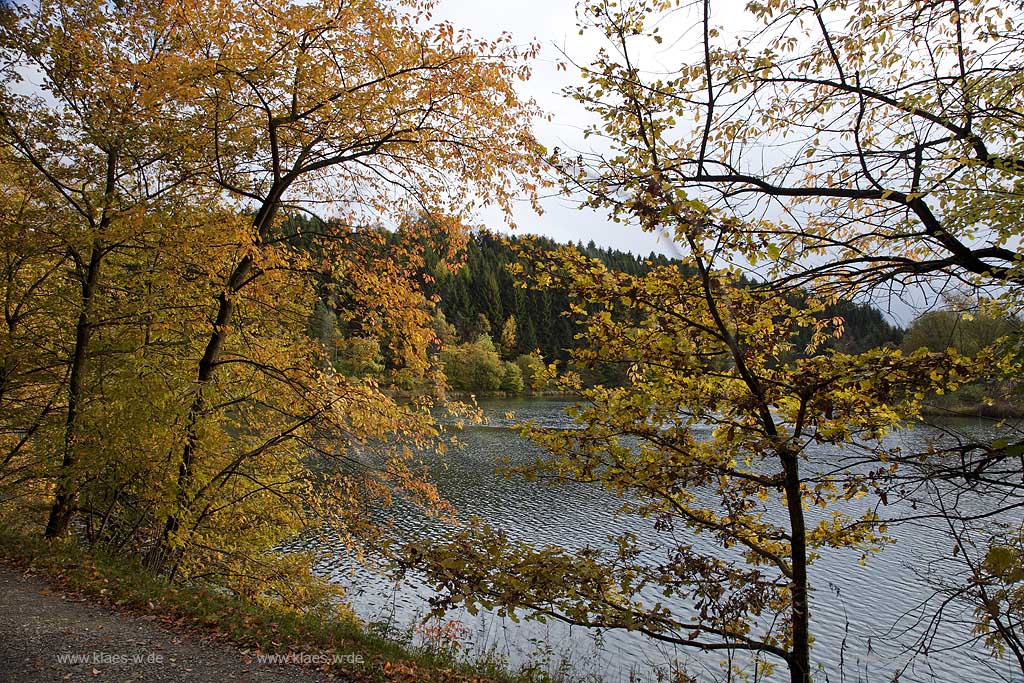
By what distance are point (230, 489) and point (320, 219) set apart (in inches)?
158

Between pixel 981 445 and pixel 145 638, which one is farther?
pixel 145 638

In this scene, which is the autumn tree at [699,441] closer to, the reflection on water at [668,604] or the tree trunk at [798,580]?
the tree trunk at [798,580]

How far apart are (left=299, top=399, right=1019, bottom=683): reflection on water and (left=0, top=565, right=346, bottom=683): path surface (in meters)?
1.56

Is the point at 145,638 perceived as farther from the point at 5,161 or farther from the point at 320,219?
the point at 5,161

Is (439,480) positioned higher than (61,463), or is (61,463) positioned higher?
(61,463)

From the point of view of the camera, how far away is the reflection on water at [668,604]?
30.6ft

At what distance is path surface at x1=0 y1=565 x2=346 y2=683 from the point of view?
4.82 m

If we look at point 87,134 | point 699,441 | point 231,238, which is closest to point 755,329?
point 699,441

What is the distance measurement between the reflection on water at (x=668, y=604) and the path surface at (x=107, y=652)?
1.56 m

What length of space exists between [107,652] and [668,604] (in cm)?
994

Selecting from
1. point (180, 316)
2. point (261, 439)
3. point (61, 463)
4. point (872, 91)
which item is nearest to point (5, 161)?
point (180, 316)

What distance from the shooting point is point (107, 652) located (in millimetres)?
5234

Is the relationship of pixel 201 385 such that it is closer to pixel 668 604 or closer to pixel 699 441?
pixel 699 441

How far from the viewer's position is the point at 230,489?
9.02m
